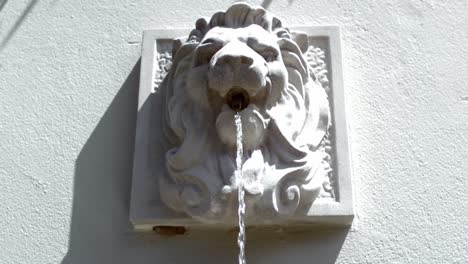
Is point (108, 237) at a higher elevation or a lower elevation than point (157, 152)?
lower

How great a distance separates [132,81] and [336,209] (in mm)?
759

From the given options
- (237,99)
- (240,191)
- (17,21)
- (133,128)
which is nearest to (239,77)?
(237,99)

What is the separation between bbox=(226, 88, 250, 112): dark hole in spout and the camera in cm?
181

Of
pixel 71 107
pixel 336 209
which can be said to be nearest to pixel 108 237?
pixel 71 107

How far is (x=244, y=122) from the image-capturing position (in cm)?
178

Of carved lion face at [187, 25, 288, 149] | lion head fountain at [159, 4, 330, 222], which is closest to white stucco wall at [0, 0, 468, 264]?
lion head fountain at [159, 4, 330, 222]

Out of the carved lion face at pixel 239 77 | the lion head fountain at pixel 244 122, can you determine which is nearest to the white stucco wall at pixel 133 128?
the lion head fountain at pixel 244 122

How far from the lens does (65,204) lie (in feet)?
6.40

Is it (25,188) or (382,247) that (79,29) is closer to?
(25,188)

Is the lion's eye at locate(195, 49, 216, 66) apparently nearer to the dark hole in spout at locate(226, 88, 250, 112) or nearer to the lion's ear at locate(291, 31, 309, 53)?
the dark hole in spout at locate(226, 88, 250, 112)

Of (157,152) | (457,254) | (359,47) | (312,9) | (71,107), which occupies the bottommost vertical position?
(457,254)

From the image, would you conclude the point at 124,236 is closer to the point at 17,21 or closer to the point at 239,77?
the point at 239,77

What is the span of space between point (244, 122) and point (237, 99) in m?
0.08

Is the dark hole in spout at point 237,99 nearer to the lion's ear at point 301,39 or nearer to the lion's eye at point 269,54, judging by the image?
the lion's eye at point 269,54
